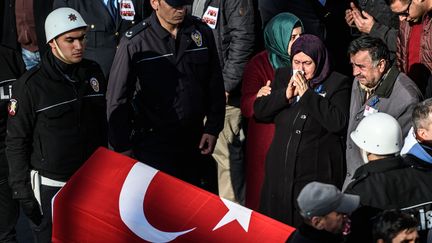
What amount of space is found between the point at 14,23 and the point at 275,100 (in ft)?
12.0

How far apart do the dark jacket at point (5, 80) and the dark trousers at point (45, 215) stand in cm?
78

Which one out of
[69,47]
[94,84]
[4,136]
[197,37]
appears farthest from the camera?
[4,136]

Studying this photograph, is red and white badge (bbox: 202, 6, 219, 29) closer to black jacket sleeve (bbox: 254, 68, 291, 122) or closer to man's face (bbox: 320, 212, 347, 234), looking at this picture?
black jacket sleeve (bbox: 254, 68, 291, 122)

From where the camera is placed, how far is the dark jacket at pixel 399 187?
5719mm

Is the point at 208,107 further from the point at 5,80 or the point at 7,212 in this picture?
the point at 7,212

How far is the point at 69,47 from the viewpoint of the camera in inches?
279

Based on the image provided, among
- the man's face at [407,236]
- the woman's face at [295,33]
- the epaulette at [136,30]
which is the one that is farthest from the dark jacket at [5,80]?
the man's face at [407,236]

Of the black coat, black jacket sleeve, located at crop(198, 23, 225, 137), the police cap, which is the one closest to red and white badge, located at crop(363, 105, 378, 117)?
the black coat

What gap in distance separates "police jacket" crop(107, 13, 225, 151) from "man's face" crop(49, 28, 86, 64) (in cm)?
44

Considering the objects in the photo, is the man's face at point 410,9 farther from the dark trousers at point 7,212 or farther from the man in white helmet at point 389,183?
the dark trousers at point 7,212

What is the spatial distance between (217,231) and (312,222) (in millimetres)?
1225

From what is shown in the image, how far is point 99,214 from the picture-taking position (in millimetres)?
6590

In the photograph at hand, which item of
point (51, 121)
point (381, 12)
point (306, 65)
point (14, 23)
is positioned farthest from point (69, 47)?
point (381, 12)

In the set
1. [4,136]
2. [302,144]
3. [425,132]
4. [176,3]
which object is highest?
[176,3]
